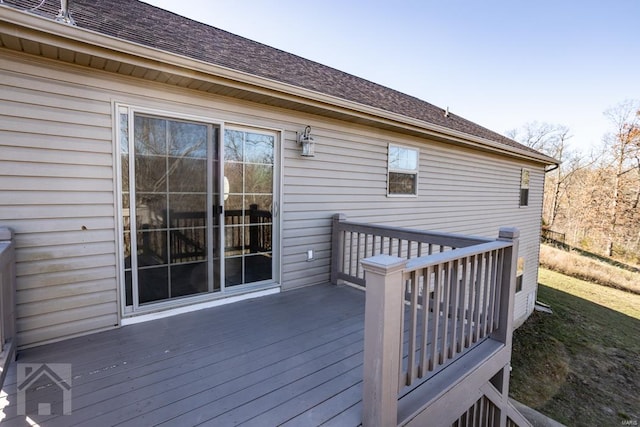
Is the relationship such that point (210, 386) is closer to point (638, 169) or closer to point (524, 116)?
point (638, 169)

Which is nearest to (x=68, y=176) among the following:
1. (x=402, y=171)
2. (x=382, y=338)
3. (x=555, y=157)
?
(x=382, y=338)

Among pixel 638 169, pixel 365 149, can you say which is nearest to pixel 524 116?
pixel 638 169

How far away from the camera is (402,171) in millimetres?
5363

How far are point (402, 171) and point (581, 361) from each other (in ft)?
22.4

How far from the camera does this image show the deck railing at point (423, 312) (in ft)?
5.10

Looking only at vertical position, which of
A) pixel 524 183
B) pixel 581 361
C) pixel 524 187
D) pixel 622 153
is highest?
pixel 622 153

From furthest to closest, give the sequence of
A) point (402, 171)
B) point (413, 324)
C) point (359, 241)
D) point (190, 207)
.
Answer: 1. point (402, 171)
2. point (359, 241)
3. point (190, 207)
4. point (413, 324)

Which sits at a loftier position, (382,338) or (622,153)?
(622,153)

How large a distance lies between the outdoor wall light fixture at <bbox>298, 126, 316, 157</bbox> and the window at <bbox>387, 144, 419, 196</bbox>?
177 cm

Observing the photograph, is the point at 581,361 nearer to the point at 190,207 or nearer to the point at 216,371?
the point at 216,371

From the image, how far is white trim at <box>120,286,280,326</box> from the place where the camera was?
286 cm

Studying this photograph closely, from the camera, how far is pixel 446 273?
2.08 meters

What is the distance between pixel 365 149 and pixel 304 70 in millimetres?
1630

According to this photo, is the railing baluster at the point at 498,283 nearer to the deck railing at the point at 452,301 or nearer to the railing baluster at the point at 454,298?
the deck railing at the point at 452,301
